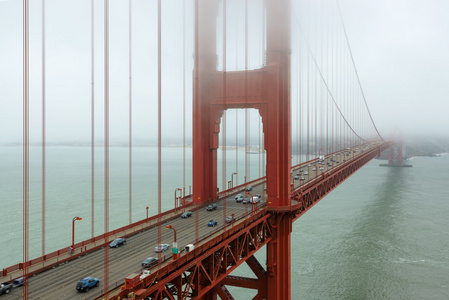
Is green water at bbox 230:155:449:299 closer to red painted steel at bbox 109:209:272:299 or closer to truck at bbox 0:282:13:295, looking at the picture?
red painted steel at bbox 109:209:272:299

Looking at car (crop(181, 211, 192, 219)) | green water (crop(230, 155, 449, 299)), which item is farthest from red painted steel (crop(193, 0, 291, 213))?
green water (crop(230, 155, 449, 299))

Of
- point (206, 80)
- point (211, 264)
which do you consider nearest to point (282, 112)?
point (206, 80)

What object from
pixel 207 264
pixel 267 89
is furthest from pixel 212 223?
pixel 267 89

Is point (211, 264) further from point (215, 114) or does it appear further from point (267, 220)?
point (215, 114)

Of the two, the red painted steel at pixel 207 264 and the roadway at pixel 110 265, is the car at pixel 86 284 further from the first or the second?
the red painted steel at pixel 207 264

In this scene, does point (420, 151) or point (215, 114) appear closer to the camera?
point (215, 114)

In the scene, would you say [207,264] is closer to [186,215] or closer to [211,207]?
[186,215]
